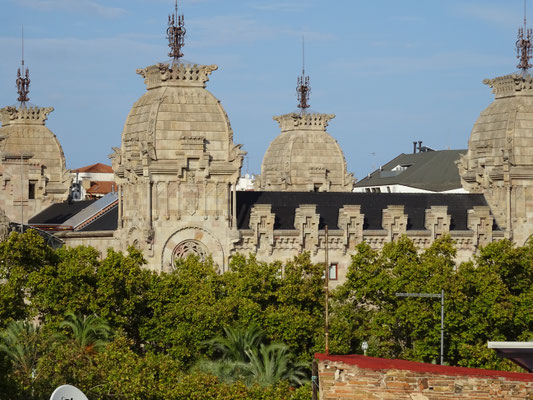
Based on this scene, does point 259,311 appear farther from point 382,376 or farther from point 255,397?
point 382,376

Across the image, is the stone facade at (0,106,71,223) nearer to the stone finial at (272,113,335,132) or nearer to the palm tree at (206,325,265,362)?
the stone finial at (272,113,335,132)

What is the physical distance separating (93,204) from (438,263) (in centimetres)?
3785

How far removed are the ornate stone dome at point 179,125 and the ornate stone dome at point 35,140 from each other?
3193 centimetres

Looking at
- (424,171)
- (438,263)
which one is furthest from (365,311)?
(424,171)

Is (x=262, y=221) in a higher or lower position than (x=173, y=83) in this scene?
lower

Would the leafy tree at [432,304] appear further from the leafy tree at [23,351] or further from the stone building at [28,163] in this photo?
the stone building at [28,163]

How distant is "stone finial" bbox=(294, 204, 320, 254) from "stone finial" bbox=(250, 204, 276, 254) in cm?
193

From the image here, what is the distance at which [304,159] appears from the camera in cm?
13638

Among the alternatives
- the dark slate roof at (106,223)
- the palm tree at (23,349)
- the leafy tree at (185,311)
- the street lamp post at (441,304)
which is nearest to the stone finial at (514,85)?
the street lamp post at (441,304)

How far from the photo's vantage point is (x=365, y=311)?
99.5m

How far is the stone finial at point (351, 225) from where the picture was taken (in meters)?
110

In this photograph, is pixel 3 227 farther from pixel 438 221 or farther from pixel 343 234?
pixel 438 221

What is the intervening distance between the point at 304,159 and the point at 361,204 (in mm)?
20766

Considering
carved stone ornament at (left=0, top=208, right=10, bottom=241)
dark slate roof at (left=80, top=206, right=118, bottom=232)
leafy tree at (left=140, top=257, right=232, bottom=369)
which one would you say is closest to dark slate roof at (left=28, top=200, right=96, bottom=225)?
dark slate roof at (left=80, top=206, right=118, bottom=232)
